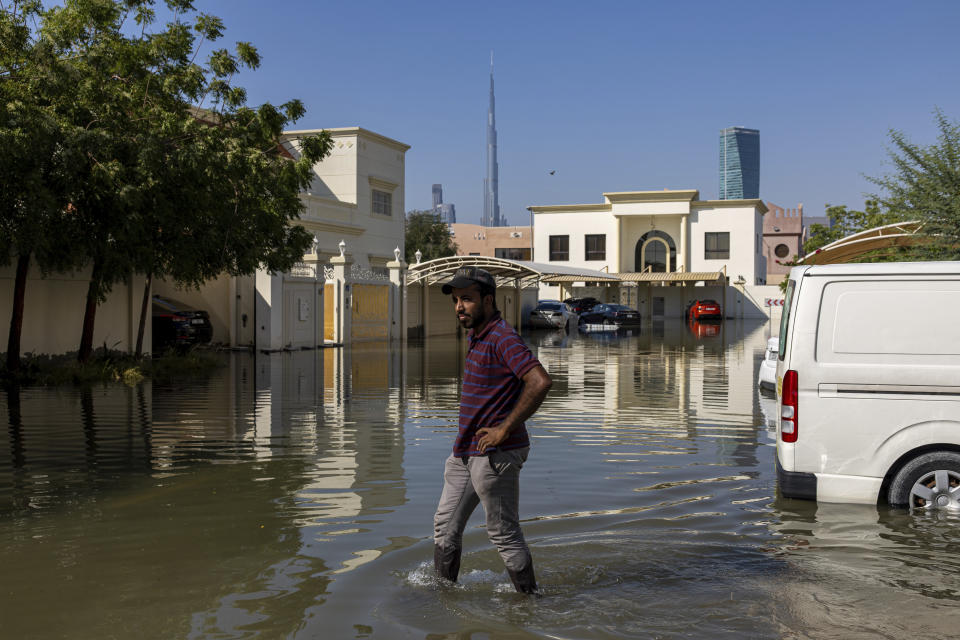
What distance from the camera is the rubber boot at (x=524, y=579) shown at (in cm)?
492

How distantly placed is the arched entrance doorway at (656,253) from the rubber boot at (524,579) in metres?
68.7

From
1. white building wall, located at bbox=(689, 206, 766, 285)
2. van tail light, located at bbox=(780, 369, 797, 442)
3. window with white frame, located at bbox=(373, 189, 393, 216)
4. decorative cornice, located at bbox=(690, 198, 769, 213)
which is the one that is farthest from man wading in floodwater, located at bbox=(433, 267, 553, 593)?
decorative cornice, located at bbox=(690, 198, 769, 213)

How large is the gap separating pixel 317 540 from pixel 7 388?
37.8ft

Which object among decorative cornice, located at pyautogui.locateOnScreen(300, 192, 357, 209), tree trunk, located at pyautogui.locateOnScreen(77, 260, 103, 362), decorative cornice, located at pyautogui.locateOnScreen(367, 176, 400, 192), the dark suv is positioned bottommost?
tree trunk, located at pyautogui.locateOnScreen(77, 260, 103, 362)

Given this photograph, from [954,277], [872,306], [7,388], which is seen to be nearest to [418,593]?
[872,306]

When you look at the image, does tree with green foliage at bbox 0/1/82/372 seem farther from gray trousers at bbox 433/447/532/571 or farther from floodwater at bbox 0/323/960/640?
gray trousers at bbox 433/447/532/571

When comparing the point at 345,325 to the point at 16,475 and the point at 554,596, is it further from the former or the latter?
the point at 554,596

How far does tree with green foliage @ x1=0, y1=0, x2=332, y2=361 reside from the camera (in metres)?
15.1

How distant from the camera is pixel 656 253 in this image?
240ft

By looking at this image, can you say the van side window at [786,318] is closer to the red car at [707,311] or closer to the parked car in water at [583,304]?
the parked car in water at [583,304]

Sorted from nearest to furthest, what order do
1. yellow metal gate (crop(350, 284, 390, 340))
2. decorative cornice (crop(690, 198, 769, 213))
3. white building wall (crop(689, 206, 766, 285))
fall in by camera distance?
yellow metal gate (crop(350, 284, 390, 340))
white building wall (crop(689, 206, 766, 285))
decorative cornice (crop(690, 198, 769, 213))

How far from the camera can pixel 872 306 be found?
6617mm

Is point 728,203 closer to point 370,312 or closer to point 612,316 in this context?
point 612,316

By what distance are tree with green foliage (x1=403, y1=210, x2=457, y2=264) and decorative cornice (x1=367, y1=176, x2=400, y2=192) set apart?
2851 centimetres
